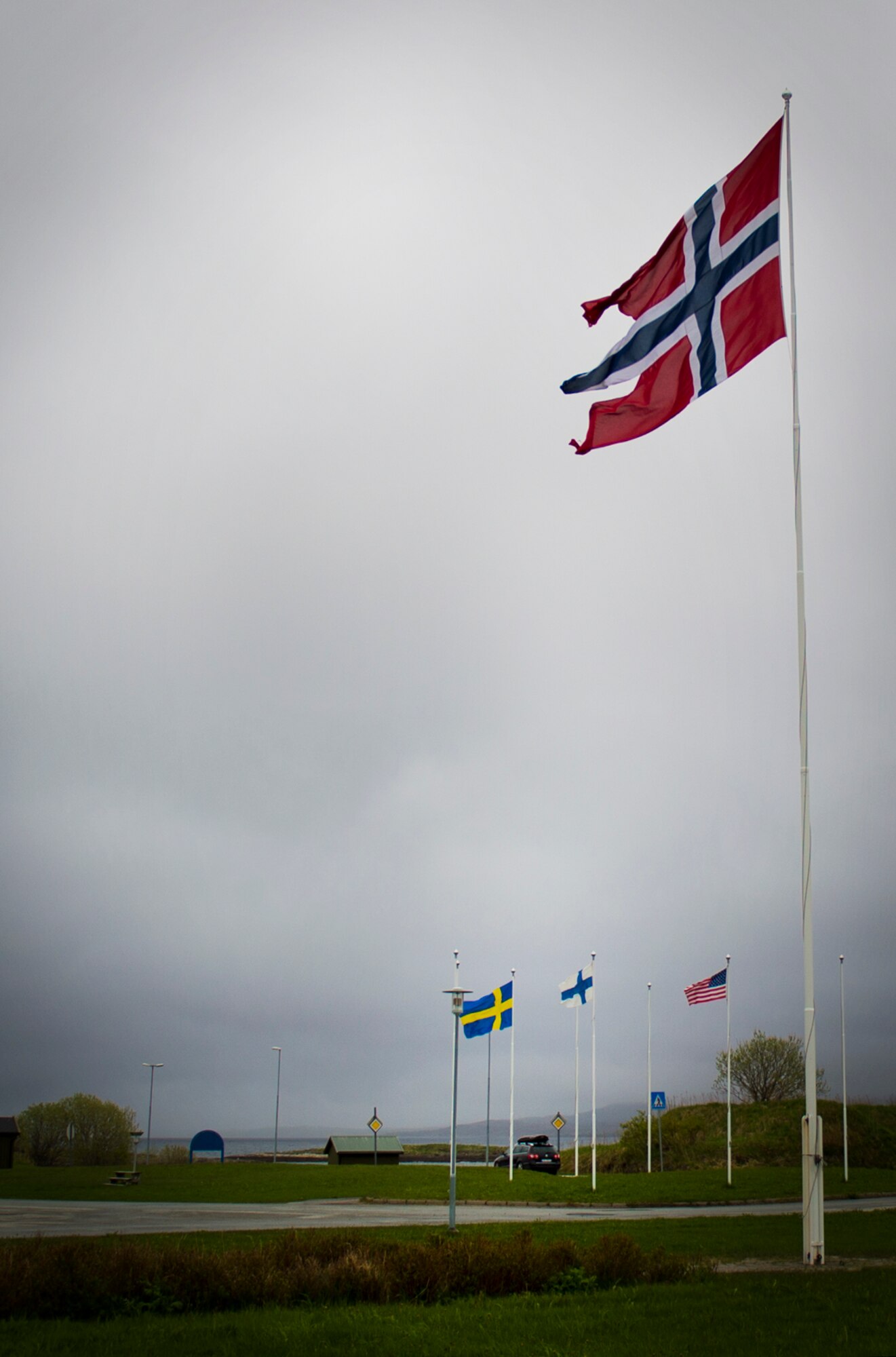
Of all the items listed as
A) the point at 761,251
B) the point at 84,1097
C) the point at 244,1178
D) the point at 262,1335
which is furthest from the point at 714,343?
the point at 84,1097

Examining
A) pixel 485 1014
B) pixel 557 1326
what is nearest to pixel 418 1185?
pixel 485 1014

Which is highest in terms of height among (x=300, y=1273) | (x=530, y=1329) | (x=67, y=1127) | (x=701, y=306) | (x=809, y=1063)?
(x=701, y=306)

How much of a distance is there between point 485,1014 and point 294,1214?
7.35 meters

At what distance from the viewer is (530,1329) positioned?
11.9 meters

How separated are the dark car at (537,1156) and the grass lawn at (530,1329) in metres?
44.1

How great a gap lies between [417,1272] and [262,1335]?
11.3ft

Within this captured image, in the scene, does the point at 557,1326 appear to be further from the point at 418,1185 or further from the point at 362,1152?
the point at 362,1152

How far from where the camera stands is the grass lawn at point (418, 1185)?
37375 millimetres

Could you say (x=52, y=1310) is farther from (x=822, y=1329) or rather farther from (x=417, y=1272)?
(x=822, y=1329)

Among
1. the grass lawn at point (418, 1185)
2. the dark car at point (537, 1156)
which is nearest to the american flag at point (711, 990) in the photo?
the grass lawn at point (418, 1185)

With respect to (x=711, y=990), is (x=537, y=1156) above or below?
below

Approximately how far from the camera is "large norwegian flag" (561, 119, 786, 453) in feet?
60.0

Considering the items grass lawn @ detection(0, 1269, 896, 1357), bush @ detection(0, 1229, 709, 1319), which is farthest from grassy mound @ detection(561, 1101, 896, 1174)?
grass lawn @ detection(0, 1269, 896, 1357)

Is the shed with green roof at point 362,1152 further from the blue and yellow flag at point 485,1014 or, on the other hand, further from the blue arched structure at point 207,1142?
the blue and yellow flag at point 485,1014
